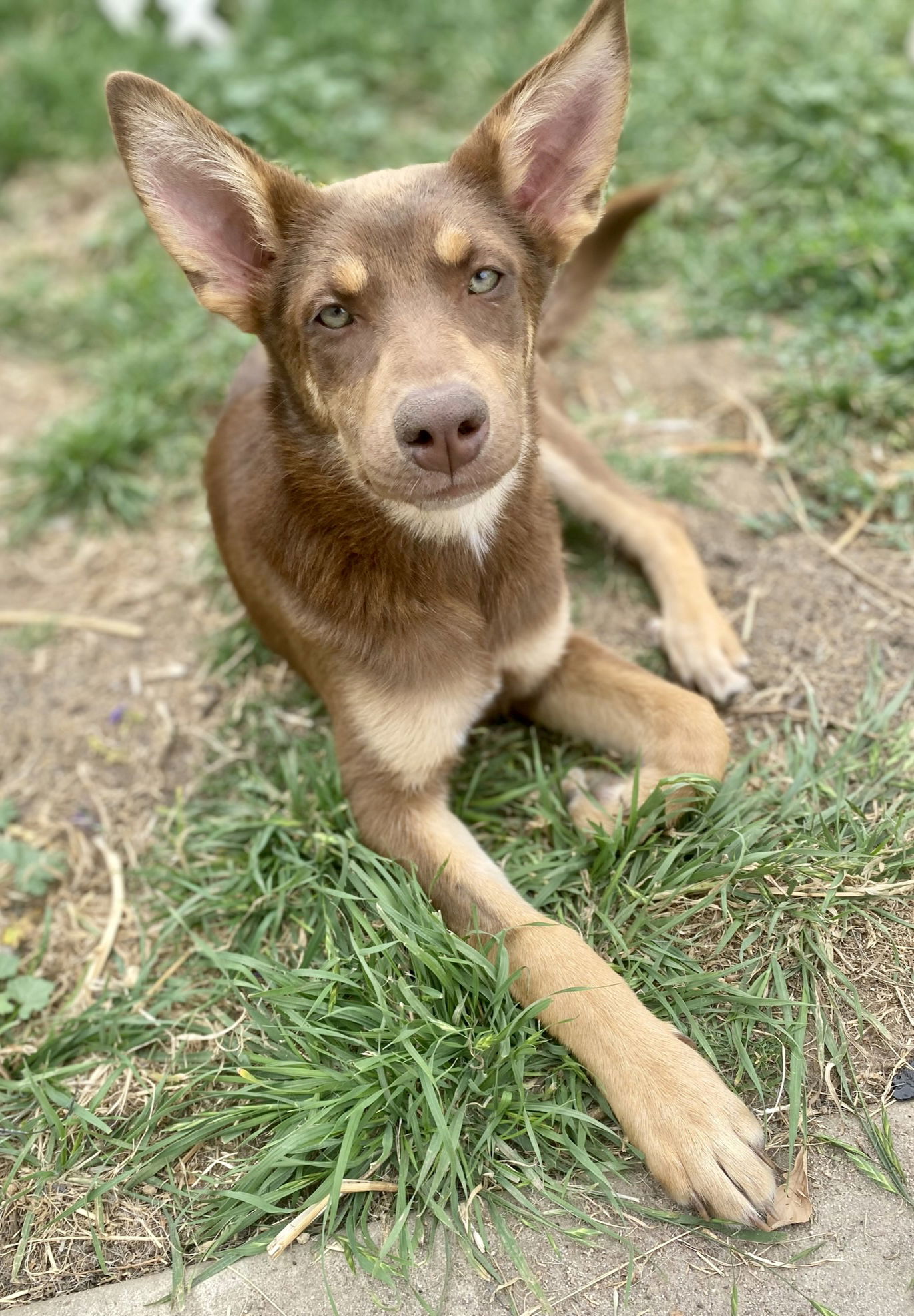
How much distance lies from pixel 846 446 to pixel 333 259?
2.46 m

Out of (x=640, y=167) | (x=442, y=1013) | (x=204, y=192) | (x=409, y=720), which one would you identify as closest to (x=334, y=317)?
(x=204, y=192)

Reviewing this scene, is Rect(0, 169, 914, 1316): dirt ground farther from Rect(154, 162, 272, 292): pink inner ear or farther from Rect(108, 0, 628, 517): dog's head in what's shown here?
Rect(154, 162, 272, 292): pink inner ear

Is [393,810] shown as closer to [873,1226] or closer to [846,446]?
[873,1226]

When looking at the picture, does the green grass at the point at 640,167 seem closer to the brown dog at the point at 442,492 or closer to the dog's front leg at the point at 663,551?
the dog's front leg at the point at 663,551

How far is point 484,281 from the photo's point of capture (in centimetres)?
287

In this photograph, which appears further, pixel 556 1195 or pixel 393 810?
pixel 393 810

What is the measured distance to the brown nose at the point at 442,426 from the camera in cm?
255

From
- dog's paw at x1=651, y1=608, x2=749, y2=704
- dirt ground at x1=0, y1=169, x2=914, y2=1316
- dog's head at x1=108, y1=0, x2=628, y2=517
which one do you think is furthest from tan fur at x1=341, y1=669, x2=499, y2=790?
dirt ground at x1=0, y1=169, x2=914, y2=1316

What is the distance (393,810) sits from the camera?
Result: 317cm

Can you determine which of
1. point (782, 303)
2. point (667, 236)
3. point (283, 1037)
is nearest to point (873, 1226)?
point (283, 1037)

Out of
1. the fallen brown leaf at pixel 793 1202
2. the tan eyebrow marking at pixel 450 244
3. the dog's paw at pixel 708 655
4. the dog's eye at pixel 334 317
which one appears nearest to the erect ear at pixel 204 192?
the dog's eye at pixel 334 317

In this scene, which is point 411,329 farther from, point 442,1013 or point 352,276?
point 442,1013

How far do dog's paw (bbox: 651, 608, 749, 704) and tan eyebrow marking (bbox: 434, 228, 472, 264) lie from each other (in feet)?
5.16

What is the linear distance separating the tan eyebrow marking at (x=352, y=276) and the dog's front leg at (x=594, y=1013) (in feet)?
4.10
